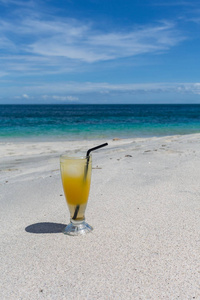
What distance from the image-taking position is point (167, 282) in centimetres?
154

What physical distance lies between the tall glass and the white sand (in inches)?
3.4

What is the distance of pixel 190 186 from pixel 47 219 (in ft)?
5.10

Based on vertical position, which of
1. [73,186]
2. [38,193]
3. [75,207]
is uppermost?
[73,186]

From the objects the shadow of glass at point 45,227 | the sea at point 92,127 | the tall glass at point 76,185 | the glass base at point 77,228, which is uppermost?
the tall glass at point 76,185

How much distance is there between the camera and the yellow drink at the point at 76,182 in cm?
207

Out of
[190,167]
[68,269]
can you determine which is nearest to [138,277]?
[68,269]

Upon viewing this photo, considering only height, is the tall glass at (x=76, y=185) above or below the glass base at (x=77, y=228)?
above

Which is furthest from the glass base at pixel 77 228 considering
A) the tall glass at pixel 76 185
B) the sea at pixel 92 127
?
the sea at pixel 92 127

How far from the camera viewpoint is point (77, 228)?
2.14 meters

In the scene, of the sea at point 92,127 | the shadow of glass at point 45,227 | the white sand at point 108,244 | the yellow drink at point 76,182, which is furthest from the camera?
the sea at point 92,127

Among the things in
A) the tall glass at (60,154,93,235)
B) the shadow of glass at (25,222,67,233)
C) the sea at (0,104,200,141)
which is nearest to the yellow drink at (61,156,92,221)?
the tall glass at (60,154,93,235)

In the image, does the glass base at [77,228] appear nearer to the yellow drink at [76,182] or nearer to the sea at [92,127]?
the yellow drink at [76,182]

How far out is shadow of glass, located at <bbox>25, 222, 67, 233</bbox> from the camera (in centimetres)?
220

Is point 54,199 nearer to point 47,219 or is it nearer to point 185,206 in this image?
point 47,219
